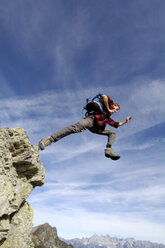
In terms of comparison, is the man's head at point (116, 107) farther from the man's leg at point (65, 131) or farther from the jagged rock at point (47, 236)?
the jagged rock at point (47, 236)

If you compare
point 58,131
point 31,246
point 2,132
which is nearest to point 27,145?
point 2,132

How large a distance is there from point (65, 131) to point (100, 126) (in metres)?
1.76

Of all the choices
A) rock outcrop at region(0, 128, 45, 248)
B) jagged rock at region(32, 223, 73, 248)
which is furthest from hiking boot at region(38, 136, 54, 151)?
jagged rock at region(32, 223, 73, 248)

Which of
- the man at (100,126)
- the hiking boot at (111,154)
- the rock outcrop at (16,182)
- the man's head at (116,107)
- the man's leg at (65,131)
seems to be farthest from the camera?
the rock outcrop at (16,182)

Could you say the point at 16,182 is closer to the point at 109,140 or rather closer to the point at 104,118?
the point at 109,140

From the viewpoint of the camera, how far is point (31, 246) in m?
13.2

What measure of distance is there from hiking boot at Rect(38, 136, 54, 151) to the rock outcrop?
3885 mm

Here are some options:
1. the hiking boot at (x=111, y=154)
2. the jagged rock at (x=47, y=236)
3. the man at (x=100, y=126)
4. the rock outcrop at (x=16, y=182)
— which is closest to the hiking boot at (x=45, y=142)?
the man at (x=100, y=126)

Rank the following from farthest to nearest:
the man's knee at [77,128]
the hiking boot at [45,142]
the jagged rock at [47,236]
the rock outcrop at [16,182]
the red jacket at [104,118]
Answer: the jagged rock at [47,236], the rock outcrop at [16,182], the red jacket at [104,118], the man's knee at [77,128], the hiking boot at [45,142]

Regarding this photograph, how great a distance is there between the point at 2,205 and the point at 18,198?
7.76ft

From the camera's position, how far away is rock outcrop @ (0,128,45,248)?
10.6 metres

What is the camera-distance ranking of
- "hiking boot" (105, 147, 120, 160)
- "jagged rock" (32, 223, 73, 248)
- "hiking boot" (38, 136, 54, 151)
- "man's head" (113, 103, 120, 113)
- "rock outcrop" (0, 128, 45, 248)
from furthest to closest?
"jagged rock" (32, 223, 73, 248) → "rock outcrop" (0, 128, 45, 248) → "man's head" (113, 103, 120, 113) → "hiking boot" (105, 147, 120, 160) → "hiking boot" (38, 136, 54, 151)

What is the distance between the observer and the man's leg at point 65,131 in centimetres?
859

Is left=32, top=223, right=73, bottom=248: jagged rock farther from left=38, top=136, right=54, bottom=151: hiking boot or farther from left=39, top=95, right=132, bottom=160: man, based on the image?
left=38, top=136, right=54, bottom=151: hiking boot
